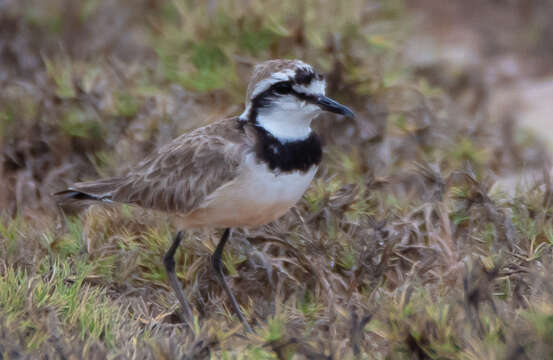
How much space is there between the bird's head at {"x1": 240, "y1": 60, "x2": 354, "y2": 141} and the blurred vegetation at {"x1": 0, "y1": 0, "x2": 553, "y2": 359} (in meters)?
0.81

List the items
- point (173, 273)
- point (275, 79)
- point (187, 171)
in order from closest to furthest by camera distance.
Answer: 1. point (275, 79)
2. point (187, 171)
3. point (173, 273)

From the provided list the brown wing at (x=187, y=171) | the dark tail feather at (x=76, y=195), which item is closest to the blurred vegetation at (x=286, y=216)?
the dark tail feather at (x=76, y=195)

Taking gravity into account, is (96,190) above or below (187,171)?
below

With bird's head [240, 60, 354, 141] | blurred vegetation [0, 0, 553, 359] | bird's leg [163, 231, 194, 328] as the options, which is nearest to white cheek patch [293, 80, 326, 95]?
bird's head [240, 60, 354, 141]

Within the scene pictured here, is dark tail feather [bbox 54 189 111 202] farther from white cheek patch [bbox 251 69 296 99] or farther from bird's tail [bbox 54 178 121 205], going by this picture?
white cheek patch [bbox 251 69 296 99]

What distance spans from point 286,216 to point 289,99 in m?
1.05

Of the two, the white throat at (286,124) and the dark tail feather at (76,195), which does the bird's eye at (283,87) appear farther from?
the dark tail feather at (76,195)

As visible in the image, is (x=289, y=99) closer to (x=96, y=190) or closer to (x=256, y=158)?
(x=256, y=158)

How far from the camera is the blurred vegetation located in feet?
10.1

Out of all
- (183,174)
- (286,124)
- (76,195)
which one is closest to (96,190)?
(76,195)

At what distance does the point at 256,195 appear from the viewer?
12.1ft

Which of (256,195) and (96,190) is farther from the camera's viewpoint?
(96,190)

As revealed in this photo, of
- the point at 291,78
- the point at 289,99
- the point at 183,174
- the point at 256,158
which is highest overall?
the point at 291,78

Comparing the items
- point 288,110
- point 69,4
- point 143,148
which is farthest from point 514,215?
point 69,4
